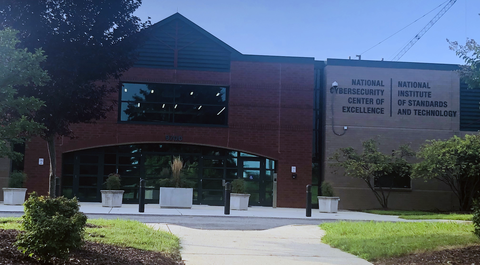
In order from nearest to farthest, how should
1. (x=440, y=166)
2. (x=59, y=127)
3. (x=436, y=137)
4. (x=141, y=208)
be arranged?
(x=59, y=127)
(x=141, y=208)
(x=440, y=166)
(x=436, y=137)

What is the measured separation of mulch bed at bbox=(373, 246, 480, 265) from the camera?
762 centimetres

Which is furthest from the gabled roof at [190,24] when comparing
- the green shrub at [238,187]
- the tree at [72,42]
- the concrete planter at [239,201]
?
the tree at [72,42]

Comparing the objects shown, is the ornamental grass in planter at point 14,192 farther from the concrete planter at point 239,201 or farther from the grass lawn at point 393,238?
the grass lawn at point 393,238

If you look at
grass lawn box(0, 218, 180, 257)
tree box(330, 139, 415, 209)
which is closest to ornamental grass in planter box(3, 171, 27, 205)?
grass lawn box(0, 218, 180, 257)

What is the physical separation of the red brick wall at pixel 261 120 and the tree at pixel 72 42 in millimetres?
10883

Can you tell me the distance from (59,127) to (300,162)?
14107 mm

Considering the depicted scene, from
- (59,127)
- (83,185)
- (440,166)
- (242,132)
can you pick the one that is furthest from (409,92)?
(59,127)

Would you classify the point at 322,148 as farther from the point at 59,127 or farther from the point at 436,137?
the point at 59,127

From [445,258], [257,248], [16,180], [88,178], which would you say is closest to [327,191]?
[88,178]

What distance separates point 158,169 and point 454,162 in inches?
499

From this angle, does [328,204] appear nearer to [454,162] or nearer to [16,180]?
[454,162]

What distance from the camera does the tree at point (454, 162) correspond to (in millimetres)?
21438

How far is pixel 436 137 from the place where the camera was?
25250 mm

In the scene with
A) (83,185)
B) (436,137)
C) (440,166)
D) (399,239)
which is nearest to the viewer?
(399,239)
